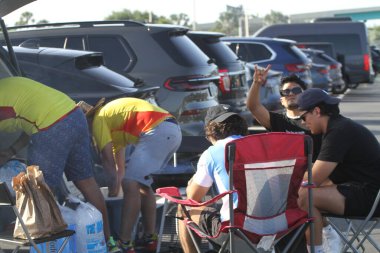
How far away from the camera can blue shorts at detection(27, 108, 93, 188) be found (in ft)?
18.3

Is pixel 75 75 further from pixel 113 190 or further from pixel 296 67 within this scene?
pixel 296 67

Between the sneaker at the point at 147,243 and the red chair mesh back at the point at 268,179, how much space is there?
71.0 inches

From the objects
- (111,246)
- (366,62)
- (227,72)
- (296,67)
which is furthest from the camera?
(366,62)

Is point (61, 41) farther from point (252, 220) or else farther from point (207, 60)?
point (252, 220)

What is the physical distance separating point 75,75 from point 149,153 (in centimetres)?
220

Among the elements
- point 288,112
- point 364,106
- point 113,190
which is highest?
point 288,112

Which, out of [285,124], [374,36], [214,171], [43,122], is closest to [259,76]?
[285,124]

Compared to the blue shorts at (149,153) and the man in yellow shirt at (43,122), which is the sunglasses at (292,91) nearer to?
the blue shorts at (149,153)

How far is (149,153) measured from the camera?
655 cm

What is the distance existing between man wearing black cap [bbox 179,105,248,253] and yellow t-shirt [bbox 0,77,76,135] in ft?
3.43

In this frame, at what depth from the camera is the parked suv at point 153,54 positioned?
9492mm

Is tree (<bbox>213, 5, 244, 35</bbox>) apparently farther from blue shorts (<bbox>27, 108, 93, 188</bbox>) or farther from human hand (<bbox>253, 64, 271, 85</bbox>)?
blue shorts (<bbox>27, 108, 93, 188</bbox>)

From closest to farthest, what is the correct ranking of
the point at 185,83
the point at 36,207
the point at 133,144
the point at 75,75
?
the point at 36,207 → the point at 133,144 → the point at 75,75 → the point at 185,83

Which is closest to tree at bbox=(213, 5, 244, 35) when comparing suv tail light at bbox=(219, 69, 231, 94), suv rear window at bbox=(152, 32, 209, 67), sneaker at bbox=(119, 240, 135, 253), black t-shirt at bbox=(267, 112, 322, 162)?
suv tail light at bbox=(219, 69, 231, 94)
